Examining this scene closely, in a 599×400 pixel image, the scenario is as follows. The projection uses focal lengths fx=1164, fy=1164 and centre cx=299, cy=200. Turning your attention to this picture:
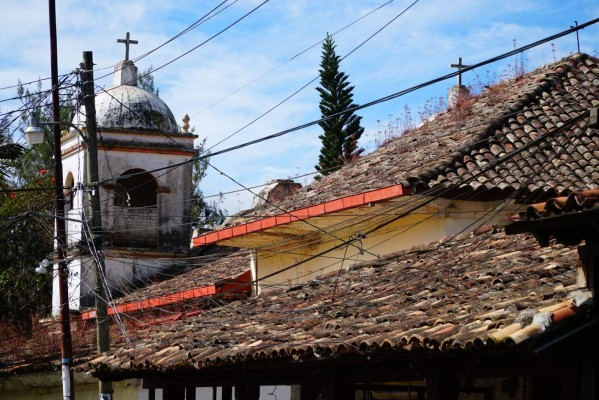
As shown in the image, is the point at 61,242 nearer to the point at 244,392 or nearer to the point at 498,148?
the point at 244,392

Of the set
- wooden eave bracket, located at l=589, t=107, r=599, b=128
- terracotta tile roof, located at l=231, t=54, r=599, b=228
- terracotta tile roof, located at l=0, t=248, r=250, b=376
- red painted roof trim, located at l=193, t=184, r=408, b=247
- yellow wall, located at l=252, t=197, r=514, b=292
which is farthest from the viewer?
terracotta tile roof, located at l=0, t=248, r=250, b=376

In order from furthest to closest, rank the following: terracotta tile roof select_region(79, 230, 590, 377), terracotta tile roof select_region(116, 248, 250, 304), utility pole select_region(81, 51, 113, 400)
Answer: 1. terracotta tile roof select_region(116, 248, 250, 304)
2. utility pole select_region(81, 51, 113, 400)
3. terracotta tile roof select_region(79, 230, 590, 377)

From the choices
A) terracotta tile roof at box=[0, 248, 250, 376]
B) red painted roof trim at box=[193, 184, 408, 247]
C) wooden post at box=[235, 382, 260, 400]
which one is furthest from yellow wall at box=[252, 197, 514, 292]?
wooden post at box=[235, 382, 260, 400]

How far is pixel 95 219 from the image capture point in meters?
17.4

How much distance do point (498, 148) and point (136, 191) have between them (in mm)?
15702

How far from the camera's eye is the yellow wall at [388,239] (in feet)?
49.2

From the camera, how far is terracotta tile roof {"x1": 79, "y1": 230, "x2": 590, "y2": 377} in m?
8.85

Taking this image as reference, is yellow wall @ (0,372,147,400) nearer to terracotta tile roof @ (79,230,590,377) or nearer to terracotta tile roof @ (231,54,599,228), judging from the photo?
terracotta tile roof @ (231,54,599,228)

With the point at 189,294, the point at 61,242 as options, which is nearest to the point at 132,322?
the point at 189,294

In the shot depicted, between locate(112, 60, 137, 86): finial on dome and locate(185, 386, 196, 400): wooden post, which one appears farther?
locate(112, 60, 137, 86): finial on dome

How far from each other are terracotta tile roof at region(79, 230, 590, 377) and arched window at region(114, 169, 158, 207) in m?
13.4

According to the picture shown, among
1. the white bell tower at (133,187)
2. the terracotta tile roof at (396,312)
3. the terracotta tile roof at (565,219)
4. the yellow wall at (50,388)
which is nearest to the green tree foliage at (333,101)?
the white bell tower at (133,187)

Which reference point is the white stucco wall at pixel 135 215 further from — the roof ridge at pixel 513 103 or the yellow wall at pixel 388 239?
the roof ridge at pixel 513 103

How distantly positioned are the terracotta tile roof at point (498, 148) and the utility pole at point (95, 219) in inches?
93.5
